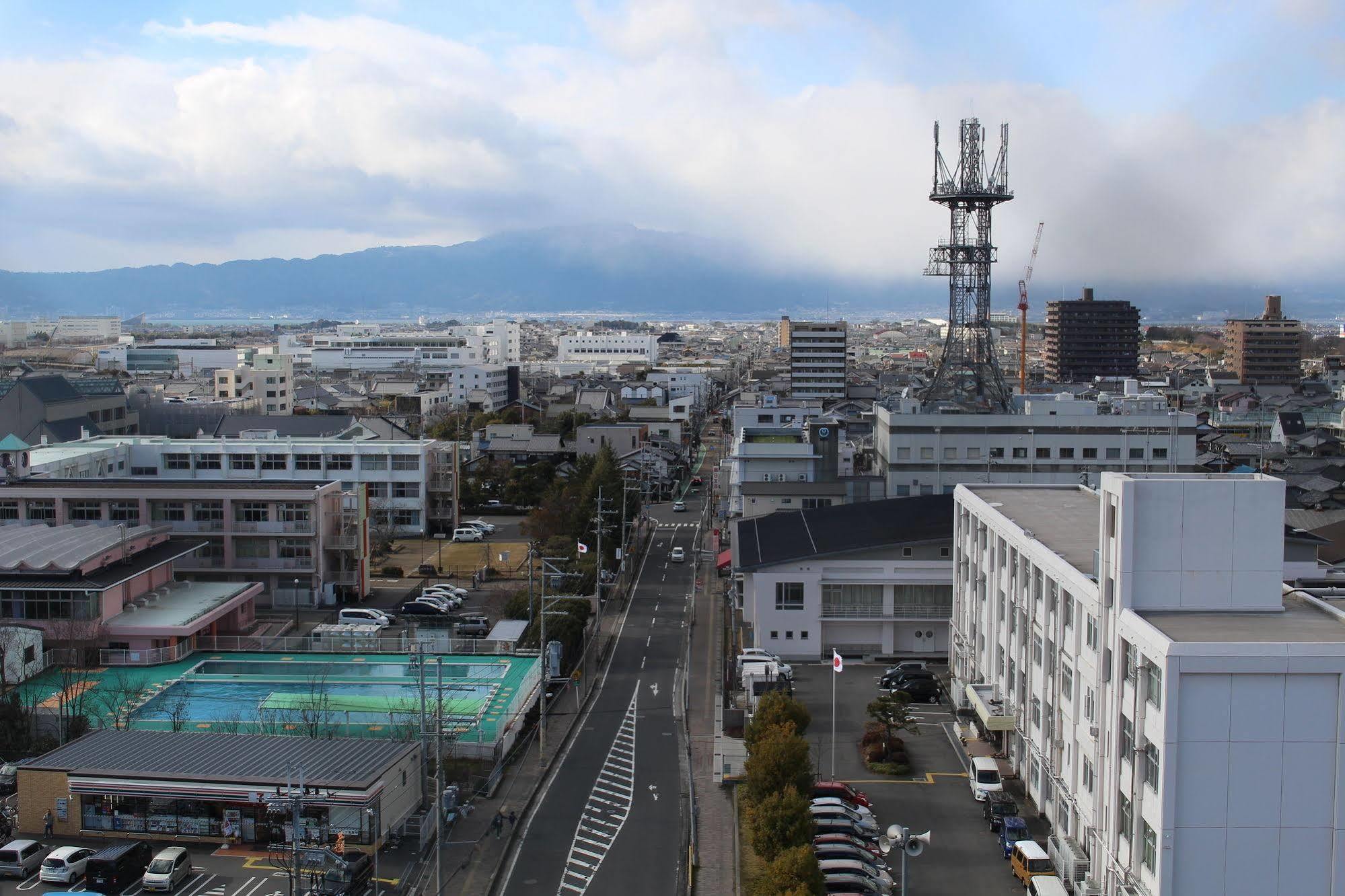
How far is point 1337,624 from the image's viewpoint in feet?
31.4

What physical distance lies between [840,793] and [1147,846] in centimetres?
392

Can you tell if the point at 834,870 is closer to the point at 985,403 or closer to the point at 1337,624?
the point at 1337,624

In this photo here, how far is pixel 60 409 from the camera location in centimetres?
3738

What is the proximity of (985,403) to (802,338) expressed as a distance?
30.4m

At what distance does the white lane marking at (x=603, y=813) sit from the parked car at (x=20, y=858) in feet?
16.1

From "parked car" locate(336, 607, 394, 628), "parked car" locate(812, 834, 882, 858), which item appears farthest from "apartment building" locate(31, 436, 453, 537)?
"parked car" locate(812, 834, 882, 858)

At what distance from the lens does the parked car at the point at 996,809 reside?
1212cm

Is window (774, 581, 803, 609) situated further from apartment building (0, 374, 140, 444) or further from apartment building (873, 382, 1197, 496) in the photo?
apartment building (0, 374, 140, 444)

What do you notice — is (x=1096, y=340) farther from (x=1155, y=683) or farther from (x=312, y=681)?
(x=1155, y=683)

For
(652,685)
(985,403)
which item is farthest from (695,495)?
(652,685)

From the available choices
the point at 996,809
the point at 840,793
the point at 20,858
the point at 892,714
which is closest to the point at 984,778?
the point at 996,809

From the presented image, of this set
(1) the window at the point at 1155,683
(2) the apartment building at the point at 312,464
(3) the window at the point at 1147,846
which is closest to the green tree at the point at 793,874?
(3) the window at the point at 1147,846

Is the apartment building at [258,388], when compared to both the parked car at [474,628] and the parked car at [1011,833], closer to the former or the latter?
the parked car at [474,628]

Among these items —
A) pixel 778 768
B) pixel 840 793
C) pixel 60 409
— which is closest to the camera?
pixel 778 768
